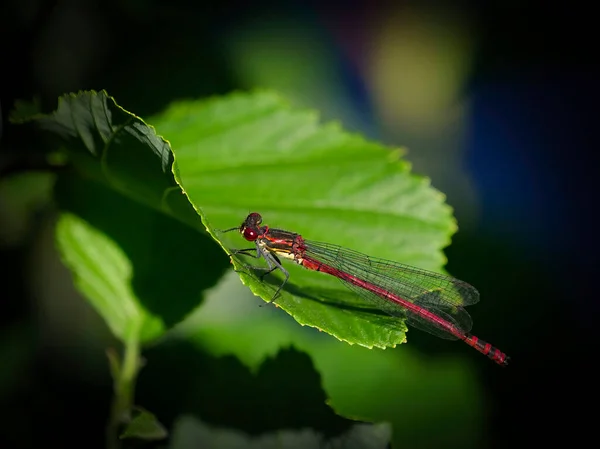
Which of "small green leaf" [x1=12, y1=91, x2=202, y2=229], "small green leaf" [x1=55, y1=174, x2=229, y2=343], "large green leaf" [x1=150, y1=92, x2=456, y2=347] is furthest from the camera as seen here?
"large green leaf" [x1=150, y1=92, x2=456, y2=347]

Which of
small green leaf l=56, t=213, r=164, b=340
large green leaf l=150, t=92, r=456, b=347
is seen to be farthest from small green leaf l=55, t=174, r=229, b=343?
large green leaf l=150, t=92, r=456, b=347

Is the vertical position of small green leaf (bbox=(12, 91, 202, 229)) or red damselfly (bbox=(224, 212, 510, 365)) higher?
red damselfly (bbox=(224, 212, 510, 365))

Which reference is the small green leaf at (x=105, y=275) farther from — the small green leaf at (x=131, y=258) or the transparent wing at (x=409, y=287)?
the transparent wing at (x=409, y=287)

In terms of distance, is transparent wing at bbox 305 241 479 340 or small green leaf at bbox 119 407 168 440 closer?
small green leaf at bbox 119 407 168 440

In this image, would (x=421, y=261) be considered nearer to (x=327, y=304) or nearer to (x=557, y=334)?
(x=327, y=304)

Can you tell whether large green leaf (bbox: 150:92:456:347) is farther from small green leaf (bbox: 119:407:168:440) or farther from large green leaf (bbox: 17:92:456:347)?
small green leaf (bbox: 119:407:168:440)

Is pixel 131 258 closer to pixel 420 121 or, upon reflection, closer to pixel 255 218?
pixel 255 218

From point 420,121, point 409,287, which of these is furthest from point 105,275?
point 420,121

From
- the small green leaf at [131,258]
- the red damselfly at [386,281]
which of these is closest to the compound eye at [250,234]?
the red damselfly at [386,281]
